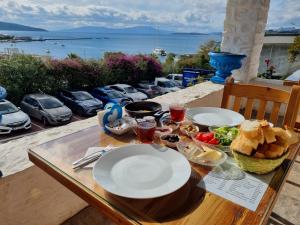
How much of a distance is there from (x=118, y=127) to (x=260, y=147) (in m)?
0.51

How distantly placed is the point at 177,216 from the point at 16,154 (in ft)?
3.05

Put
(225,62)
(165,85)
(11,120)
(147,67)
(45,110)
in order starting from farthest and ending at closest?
(147,67), (165,85), (45,110), (11,120), (225,62)

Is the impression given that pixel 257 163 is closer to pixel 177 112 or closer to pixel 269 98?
pixel 177 112

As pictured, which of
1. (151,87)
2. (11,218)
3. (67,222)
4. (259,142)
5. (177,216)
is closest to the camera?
(177,216)

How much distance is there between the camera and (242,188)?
0.60 meters

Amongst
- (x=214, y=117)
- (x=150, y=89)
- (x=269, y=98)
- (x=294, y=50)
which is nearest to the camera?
(x=214, y=117)

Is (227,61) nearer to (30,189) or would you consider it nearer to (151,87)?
(30,189)

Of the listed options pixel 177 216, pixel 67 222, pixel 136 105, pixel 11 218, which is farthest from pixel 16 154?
pixel 177 216

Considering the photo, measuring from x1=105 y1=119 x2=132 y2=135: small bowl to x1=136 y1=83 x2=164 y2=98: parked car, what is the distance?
7.74 metres

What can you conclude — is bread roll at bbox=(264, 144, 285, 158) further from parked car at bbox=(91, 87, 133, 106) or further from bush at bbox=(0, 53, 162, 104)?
parked car at bbox=(91, 87, 133, 106)

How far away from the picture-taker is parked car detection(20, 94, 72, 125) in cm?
574

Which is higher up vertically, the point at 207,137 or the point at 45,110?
the point at 207,137

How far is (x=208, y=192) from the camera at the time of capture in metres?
0.58

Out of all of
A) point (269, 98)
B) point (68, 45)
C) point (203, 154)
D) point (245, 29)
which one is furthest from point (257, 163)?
point (68, 45)
